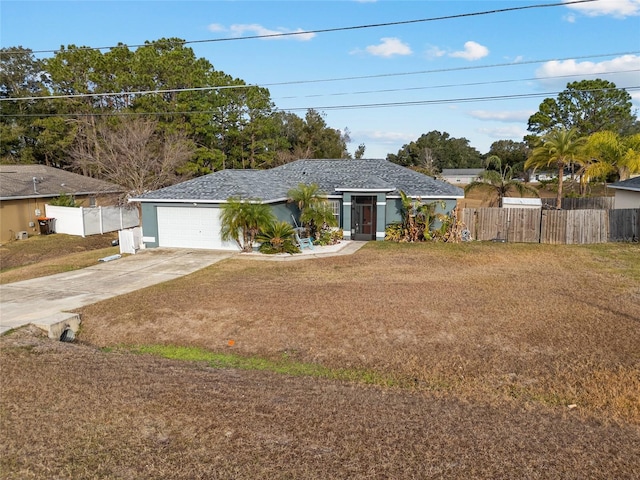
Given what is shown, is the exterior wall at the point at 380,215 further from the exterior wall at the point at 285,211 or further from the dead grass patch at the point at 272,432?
the dead grass patch at the point at 272,432

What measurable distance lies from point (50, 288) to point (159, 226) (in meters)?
7.03

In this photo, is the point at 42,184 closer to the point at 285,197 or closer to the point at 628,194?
the point at 285,197

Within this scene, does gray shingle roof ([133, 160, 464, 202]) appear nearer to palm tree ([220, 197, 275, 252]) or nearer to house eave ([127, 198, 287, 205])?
house eave ([127, 198, 287, 205])

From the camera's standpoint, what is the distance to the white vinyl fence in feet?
79.7

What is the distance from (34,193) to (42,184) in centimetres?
253

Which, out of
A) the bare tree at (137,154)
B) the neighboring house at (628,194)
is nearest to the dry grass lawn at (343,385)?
the neighboring house at (628,194)

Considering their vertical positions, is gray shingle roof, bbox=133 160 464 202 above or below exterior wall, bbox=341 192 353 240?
above

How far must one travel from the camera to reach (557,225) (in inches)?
784

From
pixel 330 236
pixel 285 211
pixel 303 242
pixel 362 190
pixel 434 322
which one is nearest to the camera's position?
pixel 434 322

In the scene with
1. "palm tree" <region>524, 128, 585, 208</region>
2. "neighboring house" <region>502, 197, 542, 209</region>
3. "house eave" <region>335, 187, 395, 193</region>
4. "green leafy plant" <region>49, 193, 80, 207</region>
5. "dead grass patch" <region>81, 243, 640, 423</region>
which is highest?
"palm tree" <region>524, 128, 585, 208</region>

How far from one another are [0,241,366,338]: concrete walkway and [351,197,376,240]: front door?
3.77 ft

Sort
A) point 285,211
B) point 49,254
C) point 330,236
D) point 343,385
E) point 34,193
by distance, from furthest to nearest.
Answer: point 34,193, point 285,211, point 49,254, point 330,236, point 343,385

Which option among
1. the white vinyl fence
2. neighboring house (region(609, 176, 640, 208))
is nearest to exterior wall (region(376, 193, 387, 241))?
neighboring house (region(609, 176, 640, 208))

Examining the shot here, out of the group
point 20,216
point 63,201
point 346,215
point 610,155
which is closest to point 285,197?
point 346,215
